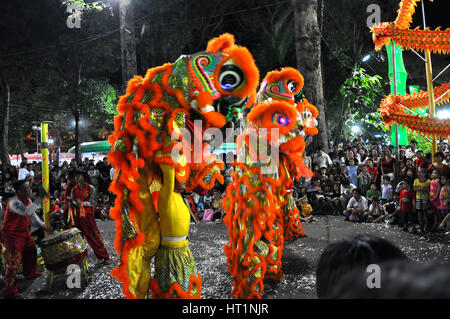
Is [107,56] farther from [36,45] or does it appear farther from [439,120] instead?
[439,120]

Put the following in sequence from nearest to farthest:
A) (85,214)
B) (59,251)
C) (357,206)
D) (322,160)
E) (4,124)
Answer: (59,251) < (85,214) < (357,206) < (322,160) < (4,124)

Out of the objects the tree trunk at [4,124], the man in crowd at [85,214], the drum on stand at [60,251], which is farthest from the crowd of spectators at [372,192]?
the tree trunk at [4,124]

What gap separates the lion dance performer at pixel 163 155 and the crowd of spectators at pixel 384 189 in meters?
3.32

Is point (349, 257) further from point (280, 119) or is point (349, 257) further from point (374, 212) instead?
point (374, 212)

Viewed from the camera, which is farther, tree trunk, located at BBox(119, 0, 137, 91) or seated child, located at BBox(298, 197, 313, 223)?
tree trunk, located at BBox(119, 0, 137, 91)

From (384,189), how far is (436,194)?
5.82ft

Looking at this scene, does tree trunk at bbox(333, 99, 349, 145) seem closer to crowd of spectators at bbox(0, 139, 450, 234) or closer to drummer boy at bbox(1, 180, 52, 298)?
crowd of spectators at bbox(0, 139, 450, 234)

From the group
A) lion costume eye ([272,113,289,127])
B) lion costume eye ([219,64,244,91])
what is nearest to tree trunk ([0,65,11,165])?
lion costume eye ([272,113,289,127])

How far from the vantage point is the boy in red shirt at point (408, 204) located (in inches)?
282

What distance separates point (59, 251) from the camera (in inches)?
179

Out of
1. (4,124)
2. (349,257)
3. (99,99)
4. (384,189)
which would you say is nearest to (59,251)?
(349,257)

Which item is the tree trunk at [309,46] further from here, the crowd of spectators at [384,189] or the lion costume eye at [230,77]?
the lion costume eye at [230,77]

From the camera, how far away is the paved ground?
4.23 m
